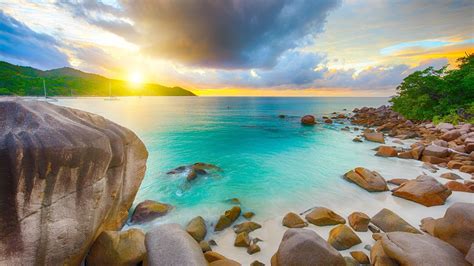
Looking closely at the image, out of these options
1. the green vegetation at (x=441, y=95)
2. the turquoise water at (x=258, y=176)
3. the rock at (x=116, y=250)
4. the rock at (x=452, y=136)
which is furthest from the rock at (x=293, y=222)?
the green vegetation at (x=441, y=95)

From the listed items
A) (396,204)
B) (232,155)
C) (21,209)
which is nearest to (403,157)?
(396,204)

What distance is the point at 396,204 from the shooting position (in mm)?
7738

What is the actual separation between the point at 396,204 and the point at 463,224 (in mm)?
4121

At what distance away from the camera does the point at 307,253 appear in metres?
4.11

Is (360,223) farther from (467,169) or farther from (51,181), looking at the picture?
(467,169)

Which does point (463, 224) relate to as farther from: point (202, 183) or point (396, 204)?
point (202, 183)

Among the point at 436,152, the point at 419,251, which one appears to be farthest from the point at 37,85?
the point at 436,152

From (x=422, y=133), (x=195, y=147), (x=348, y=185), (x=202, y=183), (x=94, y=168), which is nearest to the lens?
(x=94, y=168)

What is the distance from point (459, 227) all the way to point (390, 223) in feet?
7.46

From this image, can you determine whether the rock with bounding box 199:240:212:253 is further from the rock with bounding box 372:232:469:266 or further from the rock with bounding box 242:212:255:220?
the rock with bounding box 372:232:469:266

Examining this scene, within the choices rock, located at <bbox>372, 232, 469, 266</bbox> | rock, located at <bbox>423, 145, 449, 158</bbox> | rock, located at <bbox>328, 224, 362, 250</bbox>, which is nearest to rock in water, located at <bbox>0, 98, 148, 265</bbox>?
rock, located at <bbox>328, 224, 362, 250</bbox>

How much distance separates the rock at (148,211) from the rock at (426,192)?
32.1ft

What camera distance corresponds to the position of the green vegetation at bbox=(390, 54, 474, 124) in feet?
79.0

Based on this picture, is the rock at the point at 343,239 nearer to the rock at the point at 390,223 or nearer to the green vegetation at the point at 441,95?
the rock at the point at 390,223
